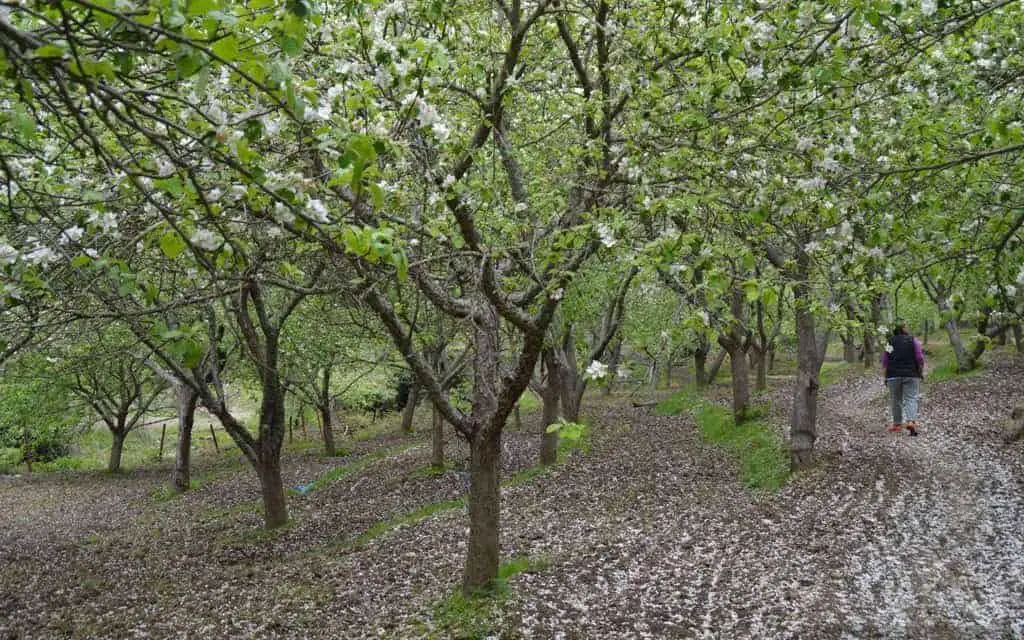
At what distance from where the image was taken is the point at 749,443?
18.4m

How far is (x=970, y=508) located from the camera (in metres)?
11.2

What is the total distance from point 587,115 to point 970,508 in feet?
29.0

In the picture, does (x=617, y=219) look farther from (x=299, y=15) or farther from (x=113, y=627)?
(x=113, y=627)

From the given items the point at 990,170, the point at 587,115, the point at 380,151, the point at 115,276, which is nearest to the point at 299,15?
the point at 380,151

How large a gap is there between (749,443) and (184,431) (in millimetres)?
17576

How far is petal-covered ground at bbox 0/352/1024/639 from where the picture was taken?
8.33 metres

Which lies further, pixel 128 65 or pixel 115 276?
pixel 115 276

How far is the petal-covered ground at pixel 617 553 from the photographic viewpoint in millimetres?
8328

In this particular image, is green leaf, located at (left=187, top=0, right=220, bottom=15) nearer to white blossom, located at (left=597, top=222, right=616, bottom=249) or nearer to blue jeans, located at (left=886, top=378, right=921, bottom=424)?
white blossom, located at (left=597, top=222, right=616, bottom=249)

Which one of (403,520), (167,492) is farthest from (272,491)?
(167,492)

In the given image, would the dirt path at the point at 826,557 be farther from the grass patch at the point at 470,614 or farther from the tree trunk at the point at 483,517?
the tree trunk at the point at 483,517

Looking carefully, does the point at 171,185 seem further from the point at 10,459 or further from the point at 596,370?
the point at 10,459

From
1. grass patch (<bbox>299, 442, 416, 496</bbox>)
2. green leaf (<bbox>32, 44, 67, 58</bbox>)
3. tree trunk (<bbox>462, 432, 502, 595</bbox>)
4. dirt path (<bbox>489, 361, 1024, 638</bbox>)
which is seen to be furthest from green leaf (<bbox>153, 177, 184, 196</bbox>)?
grass patch (<bbox>299, 442, 416, 496</bbox>)

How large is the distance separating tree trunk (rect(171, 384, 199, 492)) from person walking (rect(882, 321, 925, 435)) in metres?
19.4
